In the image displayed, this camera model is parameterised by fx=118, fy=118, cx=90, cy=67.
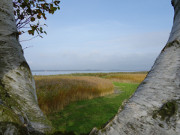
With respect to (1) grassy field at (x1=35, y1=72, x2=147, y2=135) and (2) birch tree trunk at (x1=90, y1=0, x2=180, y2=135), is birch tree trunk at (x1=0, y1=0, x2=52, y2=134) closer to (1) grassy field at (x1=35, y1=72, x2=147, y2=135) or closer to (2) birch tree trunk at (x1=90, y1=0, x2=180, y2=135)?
(1) grassy field at (x1=35, y1=72, x2=147, y2=135)

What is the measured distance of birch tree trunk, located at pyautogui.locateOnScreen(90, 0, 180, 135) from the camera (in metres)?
0.54

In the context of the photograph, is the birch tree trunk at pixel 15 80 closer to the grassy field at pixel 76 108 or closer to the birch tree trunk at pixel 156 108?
the grassy field at pixel 76 108

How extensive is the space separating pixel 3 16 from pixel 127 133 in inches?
77.8

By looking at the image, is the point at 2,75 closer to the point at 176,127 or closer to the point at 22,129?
the point at 22,129

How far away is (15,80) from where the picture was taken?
1453 millimetres

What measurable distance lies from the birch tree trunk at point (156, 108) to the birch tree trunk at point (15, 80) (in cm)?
96

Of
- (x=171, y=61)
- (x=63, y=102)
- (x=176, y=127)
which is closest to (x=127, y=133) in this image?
(x=176, y=127)

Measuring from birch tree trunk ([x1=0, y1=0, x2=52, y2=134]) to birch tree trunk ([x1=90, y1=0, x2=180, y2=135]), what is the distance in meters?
0.96

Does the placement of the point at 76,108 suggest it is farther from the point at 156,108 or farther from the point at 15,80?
the point at 156,108

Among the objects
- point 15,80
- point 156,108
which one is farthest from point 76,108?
point 156,108

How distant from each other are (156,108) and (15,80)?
5.00ft

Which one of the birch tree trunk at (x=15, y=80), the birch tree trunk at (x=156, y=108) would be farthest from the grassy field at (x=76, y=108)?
the birch tree trunk at (x=156, y=108)

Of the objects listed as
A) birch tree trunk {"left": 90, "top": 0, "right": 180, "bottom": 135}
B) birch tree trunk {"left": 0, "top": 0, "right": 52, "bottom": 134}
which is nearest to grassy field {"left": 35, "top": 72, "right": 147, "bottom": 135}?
birch tree trunk {"left": 0, "top": 0, "right": 52, "bottom": 134}

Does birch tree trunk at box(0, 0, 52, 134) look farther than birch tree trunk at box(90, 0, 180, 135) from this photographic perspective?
Yes
